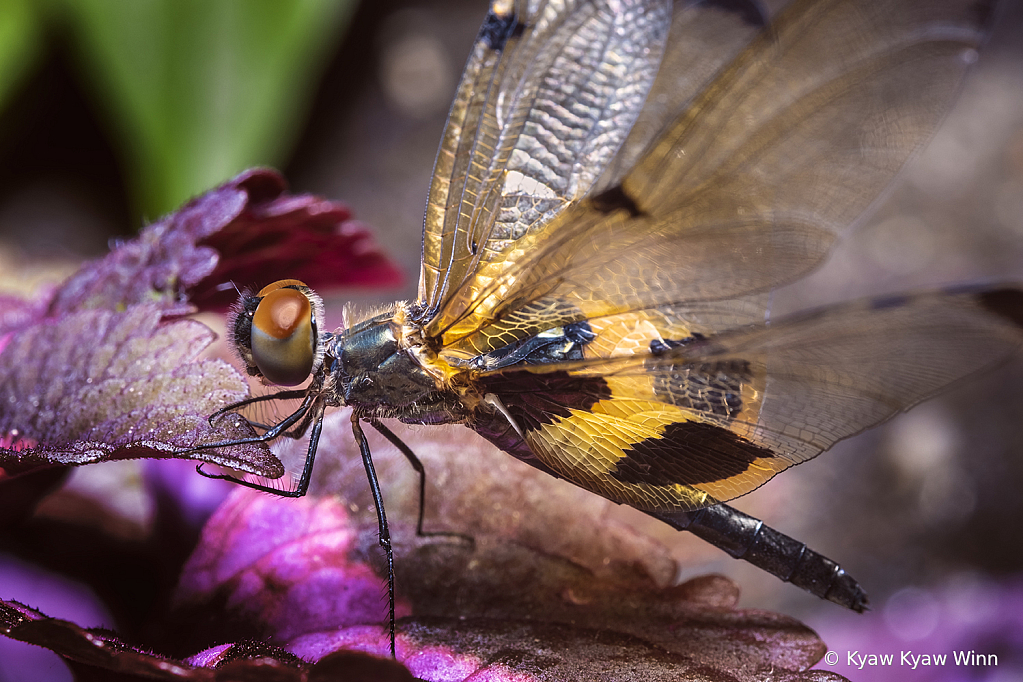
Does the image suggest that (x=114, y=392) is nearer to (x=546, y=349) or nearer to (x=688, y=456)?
(x=546, y=349)

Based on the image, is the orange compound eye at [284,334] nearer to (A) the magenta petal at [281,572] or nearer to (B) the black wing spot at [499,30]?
(A) the magenta petal at [281,572]

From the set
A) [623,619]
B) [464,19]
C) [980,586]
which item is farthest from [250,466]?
[464,19]

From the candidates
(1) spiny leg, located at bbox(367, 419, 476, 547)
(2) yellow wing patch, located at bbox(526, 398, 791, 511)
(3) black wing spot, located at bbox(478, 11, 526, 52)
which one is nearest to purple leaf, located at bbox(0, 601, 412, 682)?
(1) spiny leg, located at bbox(367, 419, 476, 547)

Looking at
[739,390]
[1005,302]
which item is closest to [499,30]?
[739,390]

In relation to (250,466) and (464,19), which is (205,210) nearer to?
(250,466)

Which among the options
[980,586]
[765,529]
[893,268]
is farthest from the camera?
[893,268]

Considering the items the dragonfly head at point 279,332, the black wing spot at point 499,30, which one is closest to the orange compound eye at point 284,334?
the dragonfly head at point 279,332

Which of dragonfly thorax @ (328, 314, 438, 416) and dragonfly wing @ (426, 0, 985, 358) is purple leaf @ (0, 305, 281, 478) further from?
dragonfly wing @ (426, 0, 985, 358)
